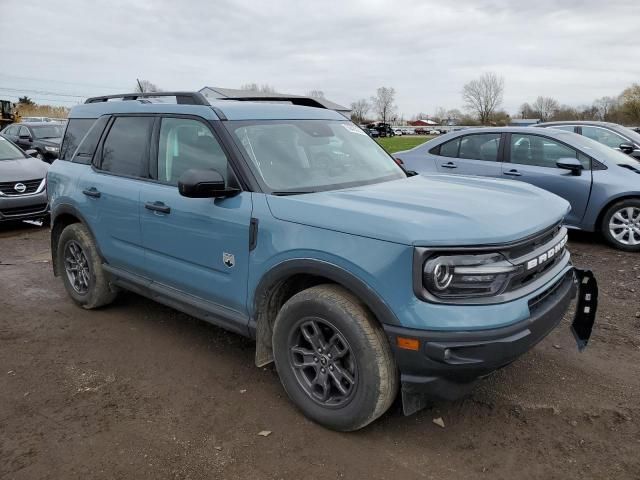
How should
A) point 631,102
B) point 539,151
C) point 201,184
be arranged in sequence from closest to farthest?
point 201,184
point 539,151
point 631,102

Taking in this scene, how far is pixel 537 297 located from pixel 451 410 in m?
0.94

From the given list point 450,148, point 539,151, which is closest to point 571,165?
point 539,151

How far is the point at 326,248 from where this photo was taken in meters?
2.79

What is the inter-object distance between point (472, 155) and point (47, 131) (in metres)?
13.4

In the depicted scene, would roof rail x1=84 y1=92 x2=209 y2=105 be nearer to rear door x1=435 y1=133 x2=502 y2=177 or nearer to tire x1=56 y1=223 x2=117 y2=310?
tire x1=56 y1=223 x2=117 y2=310

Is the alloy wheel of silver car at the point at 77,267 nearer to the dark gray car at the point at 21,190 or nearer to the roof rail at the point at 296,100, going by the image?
the roof rail at the point at 296,100

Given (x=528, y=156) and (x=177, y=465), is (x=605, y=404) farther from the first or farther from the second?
(x=528, y=156)

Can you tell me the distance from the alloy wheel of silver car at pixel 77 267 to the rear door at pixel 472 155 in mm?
5241

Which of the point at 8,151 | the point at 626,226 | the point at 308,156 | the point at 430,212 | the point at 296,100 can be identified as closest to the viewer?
the point at 430,212

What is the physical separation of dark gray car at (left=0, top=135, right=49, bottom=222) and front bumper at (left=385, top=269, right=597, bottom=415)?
800 centimetres

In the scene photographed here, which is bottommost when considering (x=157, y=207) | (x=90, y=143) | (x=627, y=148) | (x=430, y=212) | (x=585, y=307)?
(x=585, y=307)

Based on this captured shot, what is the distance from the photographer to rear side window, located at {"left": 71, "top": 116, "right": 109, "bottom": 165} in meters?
4.62

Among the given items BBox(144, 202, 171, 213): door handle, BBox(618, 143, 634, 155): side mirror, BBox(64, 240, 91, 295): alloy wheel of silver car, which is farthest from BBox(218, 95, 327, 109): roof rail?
BBox(618, 143, 634, 155): side mirror

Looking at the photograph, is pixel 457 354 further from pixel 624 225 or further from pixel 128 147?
pixel 624 225
